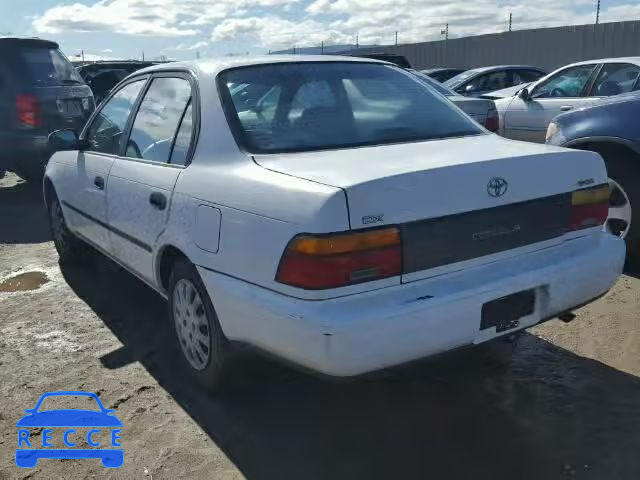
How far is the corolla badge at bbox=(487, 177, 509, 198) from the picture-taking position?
2553 mm

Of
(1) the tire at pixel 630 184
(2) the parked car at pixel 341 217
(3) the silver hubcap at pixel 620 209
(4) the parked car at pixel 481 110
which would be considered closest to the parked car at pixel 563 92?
(4) the parked car at pixel 481 110

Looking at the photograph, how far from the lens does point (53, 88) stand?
26.3 ft

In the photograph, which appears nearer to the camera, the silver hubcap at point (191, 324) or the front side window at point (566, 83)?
the silver hubcap at point (191, 324)

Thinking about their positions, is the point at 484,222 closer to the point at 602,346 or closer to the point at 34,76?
the point at 602,346

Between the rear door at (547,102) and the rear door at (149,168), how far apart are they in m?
5.25

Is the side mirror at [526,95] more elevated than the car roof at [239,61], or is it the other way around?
the car roof at [239,61]

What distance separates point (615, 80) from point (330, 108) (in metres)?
5.15

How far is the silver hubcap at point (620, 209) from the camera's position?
4480 millimetres

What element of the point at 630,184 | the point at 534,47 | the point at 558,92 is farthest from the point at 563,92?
the point at 534,47

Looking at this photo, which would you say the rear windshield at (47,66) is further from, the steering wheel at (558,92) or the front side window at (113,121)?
the steering wheel at (558,92)

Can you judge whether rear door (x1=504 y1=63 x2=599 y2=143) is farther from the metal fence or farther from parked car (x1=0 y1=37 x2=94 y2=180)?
the metal fence

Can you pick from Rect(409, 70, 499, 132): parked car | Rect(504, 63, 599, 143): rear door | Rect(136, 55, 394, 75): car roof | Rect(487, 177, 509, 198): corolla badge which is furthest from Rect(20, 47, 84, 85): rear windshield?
Rect(487, 177, 509, 198): corolla badge

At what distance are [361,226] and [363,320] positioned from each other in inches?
13.0

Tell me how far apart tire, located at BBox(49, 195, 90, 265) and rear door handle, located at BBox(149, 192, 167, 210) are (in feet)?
6.67
